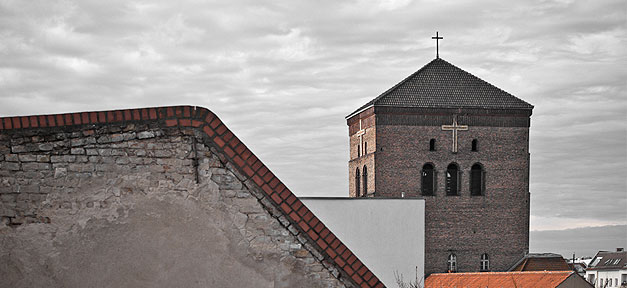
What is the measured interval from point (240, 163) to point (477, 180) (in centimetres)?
3933

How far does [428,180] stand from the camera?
4644 centimetres

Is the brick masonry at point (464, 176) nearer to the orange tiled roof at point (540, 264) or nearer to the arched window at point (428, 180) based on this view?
the arched window at point (428, 180)

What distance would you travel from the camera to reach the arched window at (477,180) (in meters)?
46.9

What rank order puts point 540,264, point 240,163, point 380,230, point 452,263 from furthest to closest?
point 540,264
point 452,263
point 380,230
point 240,163

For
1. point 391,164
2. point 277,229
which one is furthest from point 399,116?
point 277,229

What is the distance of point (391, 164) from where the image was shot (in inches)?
1809

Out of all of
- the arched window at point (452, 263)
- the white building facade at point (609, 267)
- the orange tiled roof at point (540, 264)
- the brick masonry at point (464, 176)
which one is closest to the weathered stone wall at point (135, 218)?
the brick masonry at point (464, 176)

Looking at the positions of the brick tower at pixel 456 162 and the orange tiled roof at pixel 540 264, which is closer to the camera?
the orange tiled roof at pixel 540 264

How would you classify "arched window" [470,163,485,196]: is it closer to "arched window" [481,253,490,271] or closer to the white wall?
"arched window" [481,253,490,271]

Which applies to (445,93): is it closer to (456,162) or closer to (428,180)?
(456,162)

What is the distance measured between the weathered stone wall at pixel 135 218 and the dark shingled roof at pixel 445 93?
1467 inches

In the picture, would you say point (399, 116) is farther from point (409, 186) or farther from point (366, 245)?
point (366, 245)

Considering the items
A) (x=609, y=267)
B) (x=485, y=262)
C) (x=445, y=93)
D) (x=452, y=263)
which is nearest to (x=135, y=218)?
(x=452, y=263)

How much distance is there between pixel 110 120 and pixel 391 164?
1483 inches
